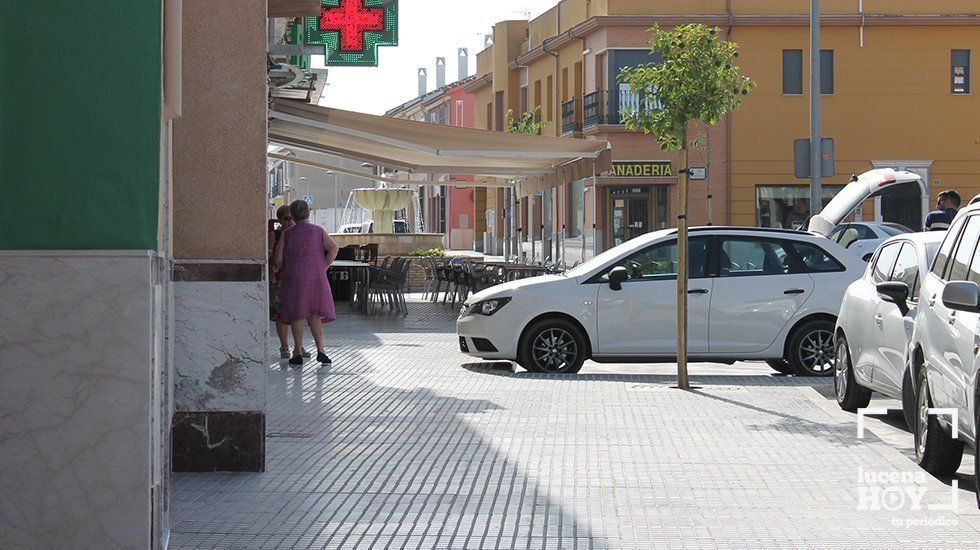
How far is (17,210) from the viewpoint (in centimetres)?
558

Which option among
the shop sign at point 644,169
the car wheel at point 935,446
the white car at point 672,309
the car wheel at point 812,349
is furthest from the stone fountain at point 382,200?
the car wheel at point 935,446

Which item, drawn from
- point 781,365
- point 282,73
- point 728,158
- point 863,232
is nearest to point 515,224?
point 728,158

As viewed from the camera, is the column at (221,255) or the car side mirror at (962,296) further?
the column at (221,255)

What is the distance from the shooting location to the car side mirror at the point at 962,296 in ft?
24.9

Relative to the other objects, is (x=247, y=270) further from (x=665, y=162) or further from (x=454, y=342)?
(x=665, y=162)

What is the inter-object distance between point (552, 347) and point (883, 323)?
16.3 feet

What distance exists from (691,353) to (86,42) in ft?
33.8

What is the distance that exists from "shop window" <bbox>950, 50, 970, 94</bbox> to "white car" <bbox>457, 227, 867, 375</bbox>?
109ft

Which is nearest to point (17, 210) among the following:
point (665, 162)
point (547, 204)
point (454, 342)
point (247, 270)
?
point (247, 270)

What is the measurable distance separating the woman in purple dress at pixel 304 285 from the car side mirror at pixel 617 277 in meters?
A: 2.85

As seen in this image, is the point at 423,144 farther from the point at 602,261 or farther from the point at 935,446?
the point at 935,446

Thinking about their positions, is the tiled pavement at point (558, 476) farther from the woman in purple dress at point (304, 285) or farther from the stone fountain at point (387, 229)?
the stone fountain at point (387, 229)

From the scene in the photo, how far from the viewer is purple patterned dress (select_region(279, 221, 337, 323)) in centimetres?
1557

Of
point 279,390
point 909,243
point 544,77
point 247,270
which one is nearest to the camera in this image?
point 247,270
